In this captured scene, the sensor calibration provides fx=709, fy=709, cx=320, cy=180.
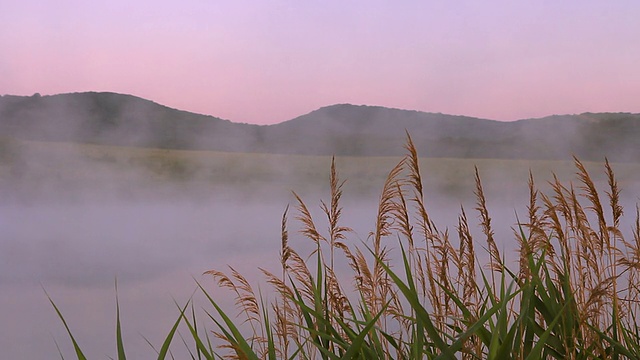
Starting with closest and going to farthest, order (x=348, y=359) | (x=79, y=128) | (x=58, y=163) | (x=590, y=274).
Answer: (x=348, y=359) → (x=590, y=274) → (x=79, y=128) → (x=58, y=163)

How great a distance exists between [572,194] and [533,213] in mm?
137

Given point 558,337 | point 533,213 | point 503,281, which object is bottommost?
point 558,337

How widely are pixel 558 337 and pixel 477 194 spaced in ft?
1.67

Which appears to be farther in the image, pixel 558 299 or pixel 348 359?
pixel 558 299

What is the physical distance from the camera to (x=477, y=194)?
216 cm

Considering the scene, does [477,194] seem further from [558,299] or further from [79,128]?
[79,128]

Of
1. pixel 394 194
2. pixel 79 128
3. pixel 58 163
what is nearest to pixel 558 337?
pixel 394 194

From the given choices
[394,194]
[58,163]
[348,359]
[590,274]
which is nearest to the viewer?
[348,359]

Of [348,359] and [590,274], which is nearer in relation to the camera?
[348,359]

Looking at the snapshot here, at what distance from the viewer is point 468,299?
219cm

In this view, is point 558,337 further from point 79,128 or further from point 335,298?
point 79,128

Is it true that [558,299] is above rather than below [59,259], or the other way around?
above

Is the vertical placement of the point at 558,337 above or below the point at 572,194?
below

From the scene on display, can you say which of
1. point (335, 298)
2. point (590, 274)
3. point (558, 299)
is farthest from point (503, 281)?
point (590, 274)
